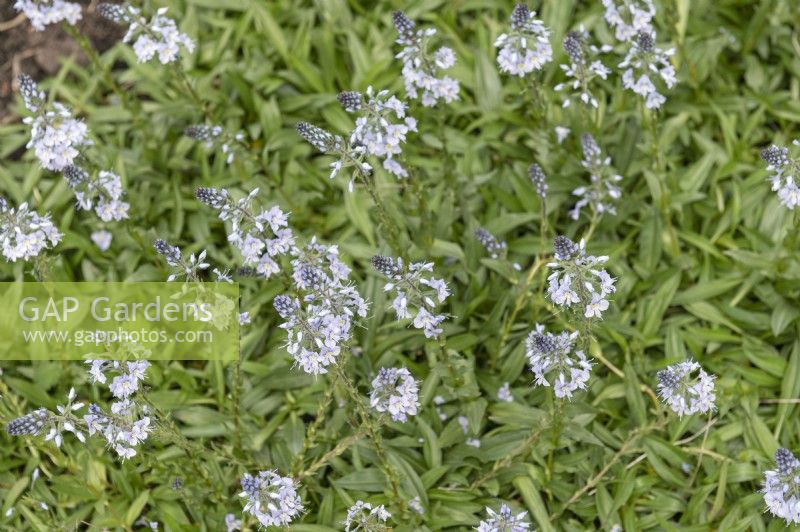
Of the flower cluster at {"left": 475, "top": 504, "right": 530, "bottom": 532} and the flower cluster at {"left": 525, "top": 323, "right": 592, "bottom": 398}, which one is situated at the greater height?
the flower cluster at {"left": 525, "top": 323, "right": 592, "bottom": 398}

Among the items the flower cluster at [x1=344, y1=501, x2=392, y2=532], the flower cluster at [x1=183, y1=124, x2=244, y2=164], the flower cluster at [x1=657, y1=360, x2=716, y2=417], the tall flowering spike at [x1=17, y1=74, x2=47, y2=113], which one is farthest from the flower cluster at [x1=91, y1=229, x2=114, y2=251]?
the flower cluster at [x1=657, y1=360, x2=716, y2=417]

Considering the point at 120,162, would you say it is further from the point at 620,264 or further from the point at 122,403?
the point at 620,264

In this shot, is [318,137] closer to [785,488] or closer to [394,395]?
[394,395]

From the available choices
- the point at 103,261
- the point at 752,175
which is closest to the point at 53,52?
the point at 103,261

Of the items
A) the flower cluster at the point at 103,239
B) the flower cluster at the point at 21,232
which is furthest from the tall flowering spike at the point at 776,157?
the flower cluster at the point at 103,239

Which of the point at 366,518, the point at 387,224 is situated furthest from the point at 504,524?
the point at 387,224

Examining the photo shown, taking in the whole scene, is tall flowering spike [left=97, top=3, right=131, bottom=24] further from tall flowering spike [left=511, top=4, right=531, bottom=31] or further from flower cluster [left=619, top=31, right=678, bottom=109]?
flower cluster [left=619, top=31, right=678, bottom=109]

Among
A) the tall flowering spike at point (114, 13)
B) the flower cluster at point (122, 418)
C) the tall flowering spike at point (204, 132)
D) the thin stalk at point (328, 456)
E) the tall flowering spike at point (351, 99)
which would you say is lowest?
the thin stalk at point (328, 456)

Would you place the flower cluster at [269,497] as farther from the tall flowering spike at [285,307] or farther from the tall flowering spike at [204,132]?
the tall flowering spike at [204,132]
